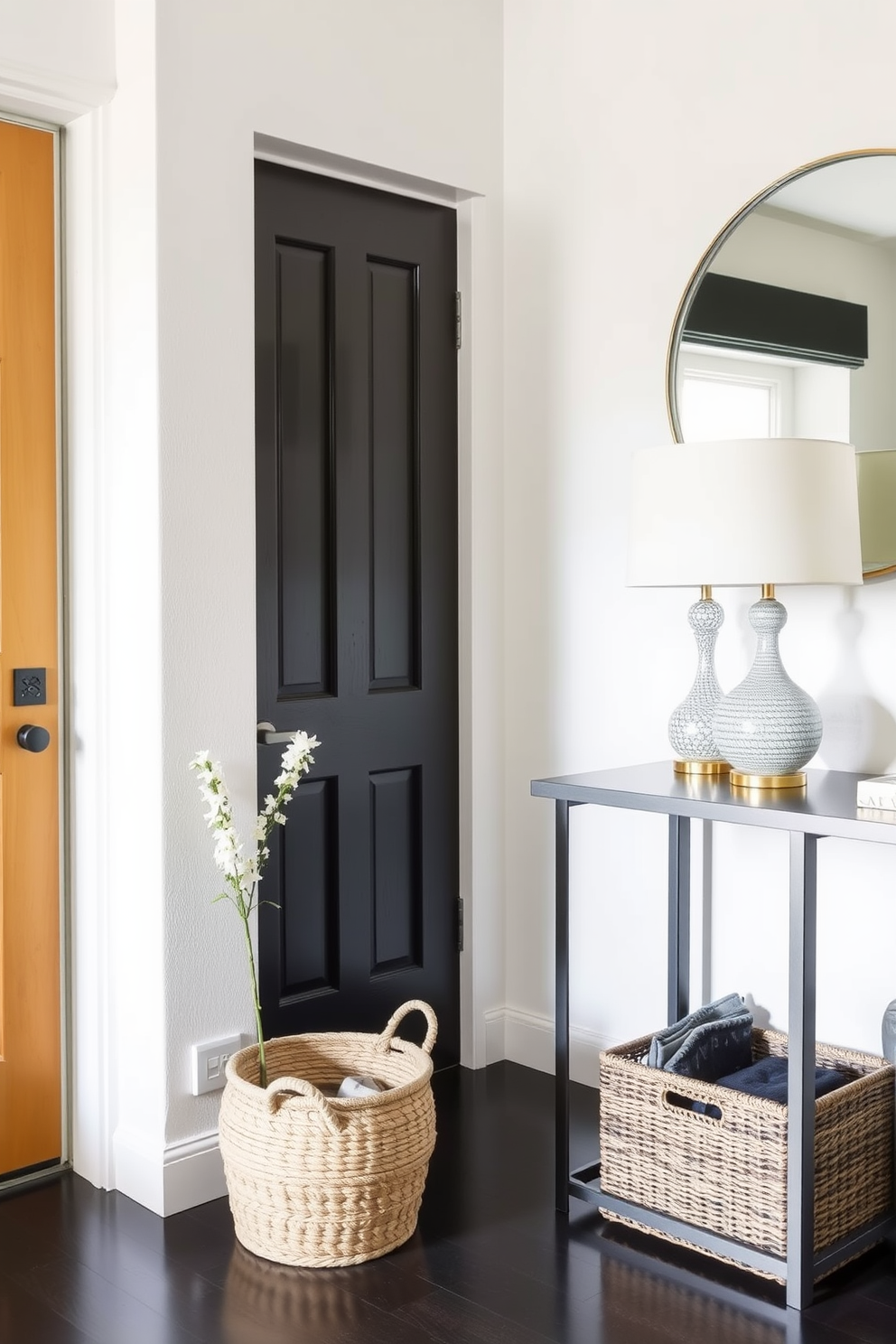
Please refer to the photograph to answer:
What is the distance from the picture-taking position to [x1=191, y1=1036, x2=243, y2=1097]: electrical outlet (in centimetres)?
242

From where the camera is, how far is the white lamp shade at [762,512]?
2.12 metres

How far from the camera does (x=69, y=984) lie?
2.55 m

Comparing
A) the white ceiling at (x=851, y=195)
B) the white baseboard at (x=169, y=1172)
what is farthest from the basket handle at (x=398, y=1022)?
the white ceiling at (x=851, y=195)

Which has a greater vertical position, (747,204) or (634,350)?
(747,204)

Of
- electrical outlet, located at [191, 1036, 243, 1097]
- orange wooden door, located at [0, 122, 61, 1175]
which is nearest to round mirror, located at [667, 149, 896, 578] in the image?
orange wooden door, located at [0, 122, 61, 1175]

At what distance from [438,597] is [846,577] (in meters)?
1.15

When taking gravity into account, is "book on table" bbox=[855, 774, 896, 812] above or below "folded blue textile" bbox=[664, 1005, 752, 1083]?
above

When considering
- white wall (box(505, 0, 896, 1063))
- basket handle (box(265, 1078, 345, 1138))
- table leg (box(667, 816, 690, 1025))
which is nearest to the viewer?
basket handle (box(265, 1078, 345, 1138))

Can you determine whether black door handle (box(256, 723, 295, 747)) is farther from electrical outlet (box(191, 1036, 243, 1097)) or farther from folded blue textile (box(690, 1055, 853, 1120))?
folded blue textile (box(690, 1055, 853, 1120))

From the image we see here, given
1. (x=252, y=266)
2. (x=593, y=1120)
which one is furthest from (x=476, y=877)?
(x=252, y=266)

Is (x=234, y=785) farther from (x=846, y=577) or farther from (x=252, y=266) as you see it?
(x=846, y=577)

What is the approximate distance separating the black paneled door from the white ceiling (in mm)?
913

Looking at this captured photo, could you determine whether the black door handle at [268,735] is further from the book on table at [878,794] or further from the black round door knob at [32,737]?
the book on table at [878,794]

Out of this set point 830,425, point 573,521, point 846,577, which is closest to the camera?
point 846,577
